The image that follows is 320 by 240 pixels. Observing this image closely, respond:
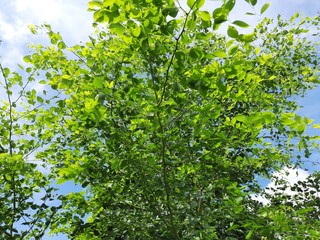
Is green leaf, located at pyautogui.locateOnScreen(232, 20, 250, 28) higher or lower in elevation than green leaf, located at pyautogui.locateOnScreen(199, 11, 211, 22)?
lower

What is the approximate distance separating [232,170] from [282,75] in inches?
156

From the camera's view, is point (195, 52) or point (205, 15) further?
point (195, 52)

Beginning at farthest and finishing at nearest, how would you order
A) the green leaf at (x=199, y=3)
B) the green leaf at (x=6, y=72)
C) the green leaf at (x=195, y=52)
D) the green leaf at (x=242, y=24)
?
the green leaf at (x=6, y=72)
the green leaf at (x=195, y=52)
the green leaf at (x=199, y=3)
the green leaf at (x=242, y=24)

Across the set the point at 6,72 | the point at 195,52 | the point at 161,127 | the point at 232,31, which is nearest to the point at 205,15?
the point at 232,31

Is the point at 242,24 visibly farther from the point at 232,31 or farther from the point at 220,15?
the point at 220,15

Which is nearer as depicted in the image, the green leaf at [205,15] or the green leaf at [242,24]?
the green leaf at [242,24]

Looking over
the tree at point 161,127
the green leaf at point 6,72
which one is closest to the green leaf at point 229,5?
the tree at point 161,127

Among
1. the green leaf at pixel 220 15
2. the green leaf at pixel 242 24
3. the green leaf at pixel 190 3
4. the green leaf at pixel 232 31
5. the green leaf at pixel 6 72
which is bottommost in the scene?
the green leaf at pixel 242 24

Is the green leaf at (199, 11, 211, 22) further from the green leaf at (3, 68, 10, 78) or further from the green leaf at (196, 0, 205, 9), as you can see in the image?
the green leaf at (3, 68, 10, 78)

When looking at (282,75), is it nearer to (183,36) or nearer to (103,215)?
(103,215)

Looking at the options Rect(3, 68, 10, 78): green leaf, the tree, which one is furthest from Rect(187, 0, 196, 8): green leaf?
Rect(3, 68, 10, 78): green leaf

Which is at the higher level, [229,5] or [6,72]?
[6,72]

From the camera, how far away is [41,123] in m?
7.40

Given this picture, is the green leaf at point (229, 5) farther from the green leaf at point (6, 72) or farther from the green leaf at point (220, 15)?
the green leaf at point (6, 72)
